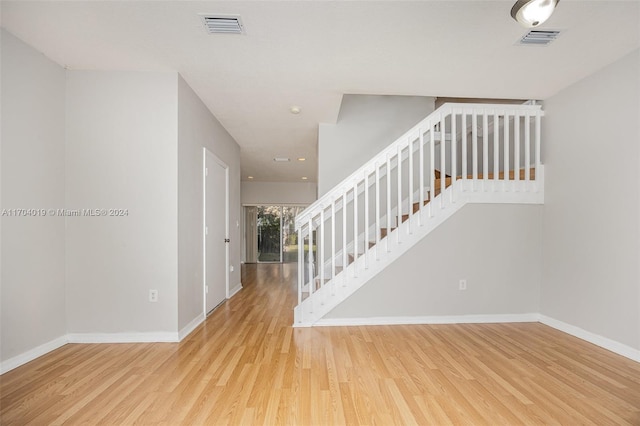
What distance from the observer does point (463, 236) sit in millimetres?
3578

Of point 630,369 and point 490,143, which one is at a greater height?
point 490,143

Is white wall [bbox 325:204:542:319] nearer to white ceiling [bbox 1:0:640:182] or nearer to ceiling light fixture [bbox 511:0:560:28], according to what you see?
white ceiling [bbox 1:0:640:182]

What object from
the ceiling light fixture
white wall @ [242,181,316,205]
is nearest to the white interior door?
the ceiling light fixture

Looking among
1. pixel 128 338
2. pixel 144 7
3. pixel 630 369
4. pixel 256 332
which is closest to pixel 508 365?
pixel 630 369

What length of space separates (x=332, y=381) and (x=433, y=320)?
178 cm

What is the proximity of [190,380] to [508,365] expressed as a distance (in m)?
2.37

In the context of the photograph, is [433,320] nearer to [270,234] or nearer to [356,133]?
[356,133]

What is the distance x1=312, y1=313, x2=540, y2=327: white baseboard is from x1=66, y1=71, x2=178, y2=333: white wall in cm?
162

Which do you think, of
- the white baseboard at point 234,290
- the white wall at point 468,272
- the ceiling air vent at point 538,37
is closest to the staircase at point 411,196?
the white wall at point 468,272

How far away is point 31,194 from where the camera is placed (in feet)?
8.38

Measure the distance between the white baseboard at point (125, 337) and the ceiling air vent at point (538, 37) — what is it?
3836mm

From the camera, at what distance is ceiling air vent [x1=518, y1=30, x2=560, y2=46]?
2369mm

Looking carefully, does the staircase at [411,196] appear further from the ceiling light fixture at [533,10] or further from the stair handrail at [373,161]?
the ceiling light fixture at [533,10]

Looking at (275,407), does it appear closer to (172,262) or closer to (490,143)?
(172,262)
